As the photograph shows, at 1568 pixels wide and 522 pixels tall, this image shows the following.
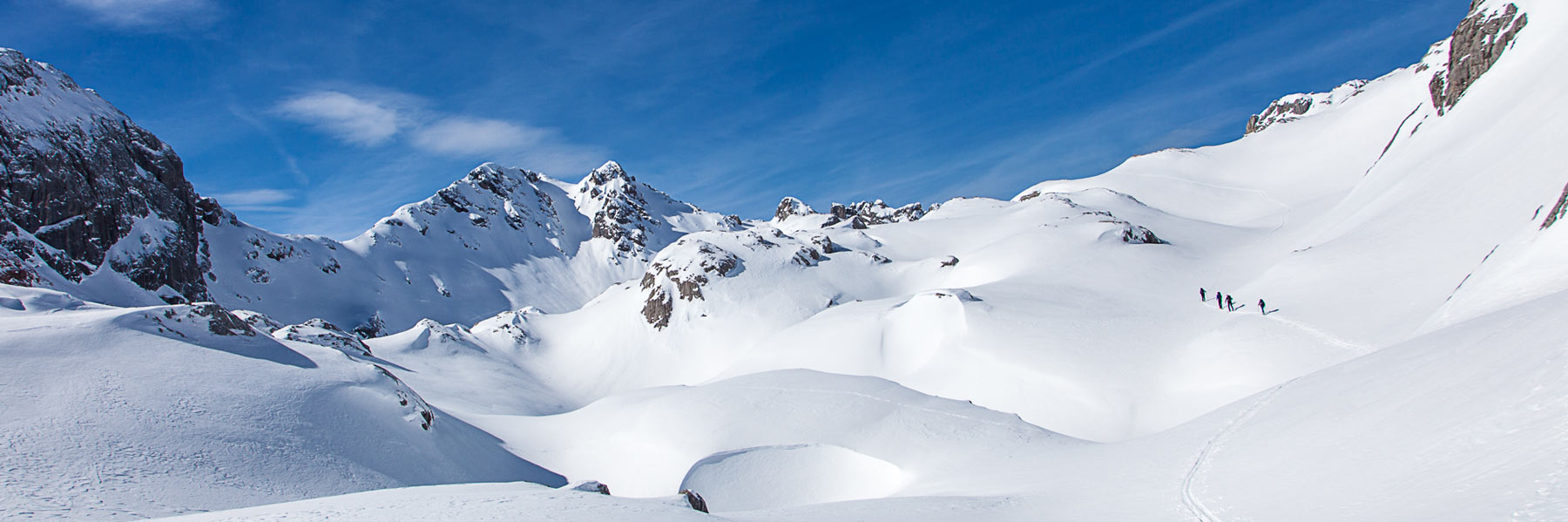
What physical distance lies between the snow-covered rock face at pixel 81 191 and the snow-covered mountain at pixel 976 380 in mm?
3696

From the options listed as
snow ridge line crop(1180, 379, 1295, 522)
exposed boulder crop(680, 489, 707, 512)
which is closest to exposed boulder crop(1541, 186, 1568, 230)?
snow ridge line crop(1180, 379, 1295, 522)

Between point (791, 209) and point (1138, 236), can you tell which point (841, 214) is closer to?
point (791, 209)

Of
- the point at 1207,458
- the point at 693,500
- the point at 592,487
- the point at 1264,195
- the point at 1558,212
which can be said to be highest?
the point at 1264,195

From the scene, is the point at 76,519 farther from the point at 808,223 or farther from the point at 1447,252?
the point at 808,223

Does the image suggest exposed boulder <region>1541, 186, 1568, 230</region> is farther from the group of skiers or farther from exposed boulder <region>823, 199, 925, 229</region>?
exposed boulder <region>823, 199, 925, 229</region>

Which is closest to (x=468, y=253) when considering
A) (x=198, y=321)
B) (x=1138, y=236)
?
(x=198, y=321)

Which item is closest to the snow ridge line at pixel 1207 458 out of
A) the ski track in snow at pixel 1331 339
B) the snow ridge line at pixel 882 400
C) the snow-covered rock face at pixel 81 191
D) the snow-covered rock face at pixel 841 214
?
the snow ridge line at pixel 882 400

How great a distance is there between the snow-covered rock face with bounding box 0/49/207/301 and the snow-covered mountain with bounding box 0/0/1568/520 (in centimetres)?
370

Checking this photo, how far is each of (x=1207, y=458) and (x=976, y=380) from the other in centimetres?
2270

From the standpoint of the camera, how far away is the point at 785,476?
24.2 meters

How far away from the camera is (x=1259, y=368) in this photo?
2792 cm

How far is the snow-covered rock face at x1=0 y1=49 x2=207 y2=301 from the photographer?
196ft

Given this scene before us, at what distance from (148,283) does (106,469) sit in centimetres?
7106

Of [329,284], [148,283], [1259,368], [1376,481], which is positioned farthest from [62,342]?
→ [329,284]
